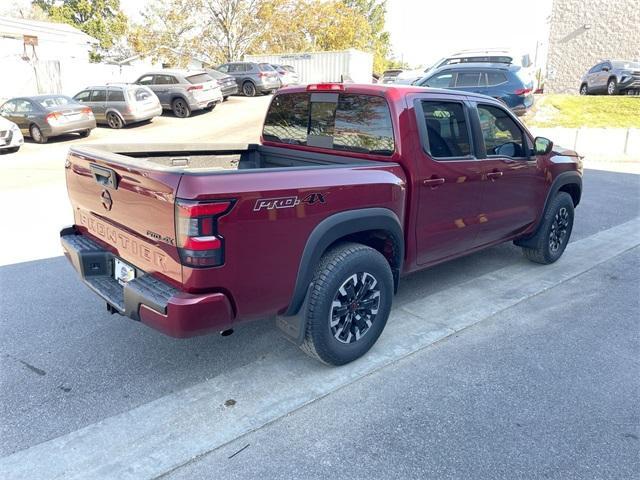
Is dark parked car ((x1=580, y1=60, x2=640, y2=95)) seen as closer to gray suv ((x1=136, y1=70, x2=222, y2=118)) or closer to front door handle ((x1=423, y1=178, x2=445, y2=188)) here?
gray suv ((x1=136, y1=70, x2=222, y2=118))

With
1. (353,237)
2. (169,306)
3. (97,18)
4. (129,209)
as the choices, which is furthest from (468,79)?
(97,18)

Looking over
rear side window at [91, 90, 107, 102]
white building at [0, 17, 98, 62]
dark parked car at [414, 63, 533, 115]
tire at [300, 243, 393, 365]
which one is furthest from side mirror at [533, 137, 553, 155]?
white building at [0, 17, 98, 62]

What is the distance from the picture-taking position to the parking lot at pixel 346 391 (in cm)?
254

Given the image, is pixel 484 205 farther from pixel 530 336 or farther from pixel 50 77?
pixel 50 77

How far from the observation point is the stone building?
29358 mm

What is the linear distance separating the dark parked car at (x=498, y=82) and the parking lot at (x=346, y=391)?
10045 mm

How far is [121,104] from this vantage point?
17.3 meters

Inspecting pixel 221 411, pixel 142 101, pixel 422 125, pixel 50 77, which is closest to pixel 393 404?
pixel 221 411

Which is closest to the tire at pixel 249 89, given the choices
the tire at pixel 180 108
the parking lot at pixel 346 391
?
the tire at pixel 180 108

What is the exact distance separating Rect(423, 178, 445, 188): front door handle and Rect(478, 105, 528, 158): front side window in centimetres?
78

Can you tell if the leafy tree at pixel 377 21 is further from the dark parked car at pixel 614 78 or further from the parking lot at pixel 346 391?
the parking lot at pixel 346 391

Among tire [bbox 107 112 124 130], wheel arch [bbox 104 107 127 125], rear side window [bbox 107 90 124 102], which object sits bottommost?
tire [bbox 107 112 124 130]

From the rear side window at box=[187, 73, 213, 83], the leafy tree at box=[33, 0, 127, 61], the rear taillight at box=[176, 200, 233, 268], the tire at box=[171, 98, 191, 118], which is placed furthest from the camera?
the leafy tree at box=[33, 0, 127, 61]

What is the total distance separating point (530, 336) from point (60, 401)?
3335 mm
